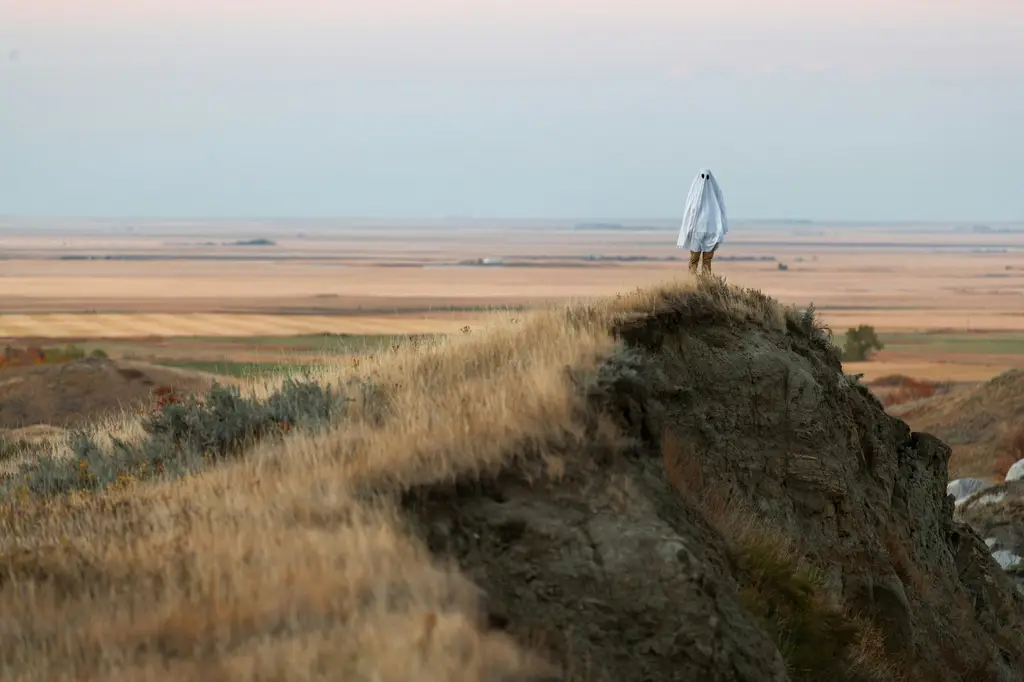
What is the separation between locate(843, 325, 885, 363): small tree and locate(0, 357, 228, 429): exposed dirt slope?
3532 cm

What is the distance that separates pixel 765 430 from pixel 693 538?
11.7 ft

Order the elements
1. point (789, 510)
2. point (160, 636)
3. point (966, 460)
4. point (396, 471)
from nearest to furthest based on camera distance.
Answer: point (160, 636) < point (396, 471) < point (789, 510) < point (966, 460)

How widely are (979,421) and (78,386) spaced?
2517 cm

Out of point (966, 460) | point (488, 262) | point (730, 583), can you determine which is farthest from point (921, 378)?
point (488, 262)

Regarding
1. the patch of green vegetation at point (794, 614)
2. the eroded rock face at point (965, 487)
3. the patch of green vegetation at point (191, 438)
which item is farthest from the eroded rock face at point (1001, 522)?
the patch of green vegetation at point (191, 438)

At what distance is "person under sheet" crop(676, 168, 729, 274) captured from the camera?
15656 mm

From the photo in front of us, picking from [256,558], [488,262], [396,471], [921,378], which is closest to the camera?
[256,558]

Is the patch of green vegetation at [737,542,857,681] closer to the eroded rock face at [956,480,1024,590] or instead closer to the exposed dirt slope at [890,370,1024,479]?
the eroded rock face at [956,480,1024,590]

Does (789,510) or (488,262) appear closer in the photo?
(789,510)

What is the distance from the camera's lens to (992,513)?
23.3 m

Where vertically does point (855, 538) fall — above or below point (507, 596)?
below

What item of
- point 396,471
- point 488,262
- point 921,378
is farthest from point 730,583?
point 488,262

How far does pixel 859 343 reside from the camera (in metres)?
61.7

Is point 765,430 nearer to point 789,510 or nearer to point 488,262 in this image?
point 789,510
